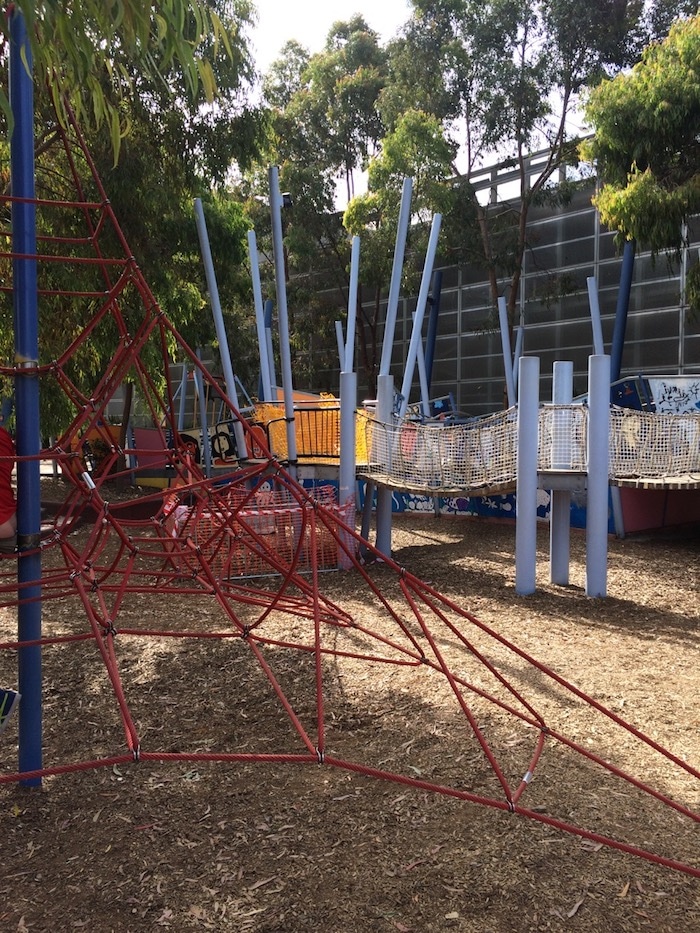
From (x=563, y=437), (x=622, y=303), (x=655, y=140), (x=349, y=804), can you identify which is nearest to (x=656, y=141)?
(x=655, y=140)

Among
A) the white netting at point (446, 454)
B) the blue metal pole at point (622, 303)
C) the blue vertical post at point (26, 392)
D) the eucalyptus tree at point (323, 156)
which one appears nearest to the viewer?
the blue vertical post at point (26, 392)

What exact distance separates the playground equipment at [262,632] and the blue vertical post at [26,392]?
0.02 m

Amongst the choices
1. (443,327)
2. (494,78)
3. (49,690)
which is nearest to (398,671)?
(49,690)

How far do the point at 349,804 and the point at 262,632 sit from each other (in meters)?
2.45

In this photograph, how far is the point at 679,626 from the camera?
17.9ft

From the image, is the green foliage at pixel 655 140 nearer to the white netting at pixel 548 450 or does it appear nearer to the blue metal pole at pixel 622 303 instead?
the blue metal pole at pixel 622 303

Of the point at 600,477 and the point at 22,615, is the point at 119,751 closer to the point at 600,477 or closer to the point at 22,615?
the point at 22,615

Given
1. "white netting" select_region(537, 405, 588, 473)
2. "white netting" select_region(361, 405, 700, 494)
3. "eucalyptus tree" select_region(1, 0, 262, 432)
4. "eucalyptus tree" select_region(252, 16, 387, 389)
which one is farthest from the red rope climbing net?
"eucalyptus tree" select_region(252, 16, 387, 389)

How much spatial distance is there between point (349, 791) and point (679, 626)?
3.20 meters

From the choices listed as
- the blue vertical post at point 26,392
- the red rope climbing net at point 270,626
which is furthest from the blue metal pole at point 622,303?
the blue vertical post at point 26,392

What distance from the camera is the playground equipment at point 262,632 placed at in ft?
8.59

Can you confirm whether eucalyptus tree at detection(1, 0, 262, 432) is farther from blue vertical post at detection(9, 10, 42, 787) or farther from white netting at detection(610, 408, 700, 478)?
white netting at detection(610, 408, 700, 478)

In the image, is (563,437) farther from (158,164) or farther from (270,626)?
(158,164)

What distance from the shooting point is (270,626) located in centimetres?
546
